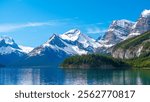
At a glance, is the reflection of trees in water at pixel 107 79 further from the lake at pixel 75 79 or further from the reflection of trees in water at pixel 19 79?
the reflection of trees in water at pixel 19 79

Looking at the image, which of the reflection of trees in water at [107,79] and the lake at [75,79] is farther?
the reflection of trees in water at [107,79]

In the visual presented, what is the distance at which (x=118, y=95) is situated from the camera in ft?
67.1

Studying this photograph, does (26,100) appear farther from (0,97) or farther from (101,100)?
(101,100)

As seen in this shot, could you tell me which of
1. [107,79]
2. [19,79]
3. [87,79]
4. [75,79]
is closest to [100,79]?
[107,79]

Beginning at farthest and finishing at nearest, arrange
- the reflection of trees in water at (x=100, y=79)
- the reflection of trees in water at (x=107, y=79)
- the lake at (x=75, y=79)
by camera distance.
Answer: the reflection of trees in water at (x=107, y=79), the reflection of trees in water at (x=100, y=79), the lake at (x=75, y=79)

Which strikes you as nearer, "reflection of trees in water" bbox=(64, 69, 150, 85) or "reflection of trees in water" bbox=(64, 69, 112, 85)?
"reflection of trees in water" bbox=(64, 69, 112, 85)

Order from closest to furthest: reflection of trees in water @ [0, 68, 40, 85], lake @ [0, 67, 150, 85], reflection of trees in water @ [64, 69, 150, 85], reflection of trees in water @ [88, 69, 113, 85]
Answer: lake @ [0, 67, 150, 85] < reflection of trees in water @ [88, 69, 113, 85] < reflection of trees in water @ [0, 68, 40, 85] < reflection of trees in water @ [64, 69, 150, 85]

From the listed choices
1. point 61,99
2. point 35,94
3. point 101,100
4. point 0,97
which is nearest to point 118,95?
point 101,100

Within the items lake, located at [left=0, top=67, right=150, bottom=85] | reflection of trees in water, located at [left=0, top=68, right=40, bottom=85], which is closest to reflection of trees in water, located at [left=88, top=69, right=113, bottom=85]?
lake, located at [left=0, top=67, right=150, bottom=85]

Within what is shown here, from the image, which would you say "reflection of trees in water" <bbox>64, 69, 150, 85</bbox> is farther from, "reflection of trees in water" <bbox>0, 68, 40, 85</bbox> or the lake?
"reflection of trees in water" <bbox>0, 68, 40, 85</bbox>

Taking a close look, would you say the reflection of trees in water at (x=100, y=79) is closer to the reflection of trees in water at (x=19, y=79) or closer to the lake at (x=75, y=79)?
the lake at (x=75, y=79)

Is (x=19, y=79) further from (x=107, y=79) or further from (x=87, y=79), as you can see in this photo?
(x=107, y=79)

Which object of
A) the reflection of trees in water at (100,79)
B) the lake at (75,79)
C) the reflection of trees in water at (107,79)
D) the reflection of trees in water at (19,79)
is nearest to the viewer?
the lake at (75,79)

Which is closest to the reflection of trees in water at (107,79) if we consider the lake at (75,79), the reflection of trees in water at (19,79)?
the lake at (75,79)
